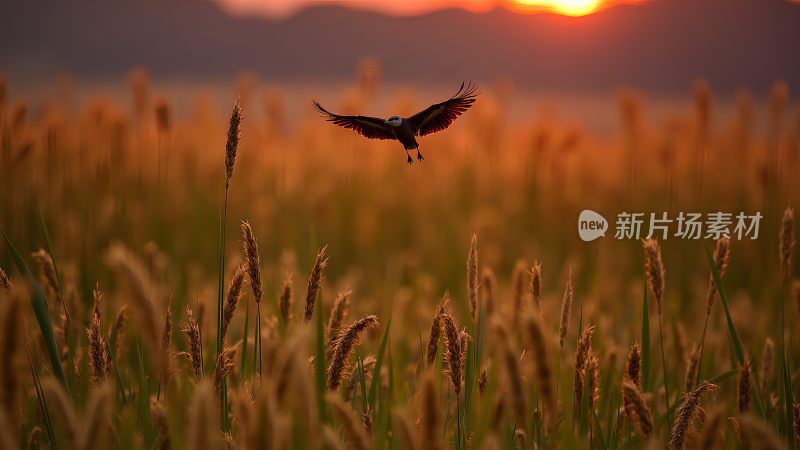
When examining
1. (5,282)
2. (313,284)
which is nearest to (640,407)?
(313,284)

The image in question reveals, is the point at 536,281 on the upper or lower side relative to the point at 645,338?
upper

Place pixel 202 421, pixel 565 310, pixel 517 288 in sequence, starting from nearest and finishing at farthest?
1. pixel 202 421
2. pixel 565 310
3. pixel 517 288

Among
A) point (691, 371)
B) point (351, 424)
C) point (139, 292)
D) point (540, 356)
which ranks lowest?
point (691, 371)

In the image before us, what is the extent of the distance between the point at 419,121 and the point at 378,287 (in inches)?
132

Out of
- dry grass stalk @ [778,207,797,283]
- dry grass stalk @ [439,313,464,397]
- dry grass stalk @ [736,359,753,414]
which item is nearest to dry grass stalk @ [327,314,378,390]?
dry grass stalk @ [439,313,464,397]

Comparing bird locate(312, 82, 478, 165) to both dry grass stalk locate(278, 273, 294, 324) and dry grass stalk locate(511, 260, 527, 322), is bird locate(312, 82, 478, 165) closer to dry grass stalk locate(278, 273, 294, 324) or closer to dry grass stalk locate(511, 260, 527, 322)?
dry grass stalk locate(278, 273, 294, 324)

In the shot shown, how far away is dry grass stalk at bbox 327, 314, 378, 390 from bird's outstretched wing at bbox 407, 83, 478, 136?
46cm

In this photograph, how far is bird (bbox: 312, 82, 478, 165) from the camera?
1.56 m

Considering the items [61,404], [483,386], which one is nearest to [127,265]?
[61,404]

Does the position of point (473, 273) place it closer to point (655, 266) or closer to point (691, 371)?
point (655, 266)

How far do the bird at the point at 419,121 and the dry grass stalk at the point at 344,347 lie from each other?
1.26 ft

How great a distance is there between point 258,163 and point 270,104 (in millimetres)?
1090

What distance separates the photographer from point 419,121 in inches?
63.9

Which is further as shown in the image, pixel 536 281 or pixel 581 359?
pixel 536 281
